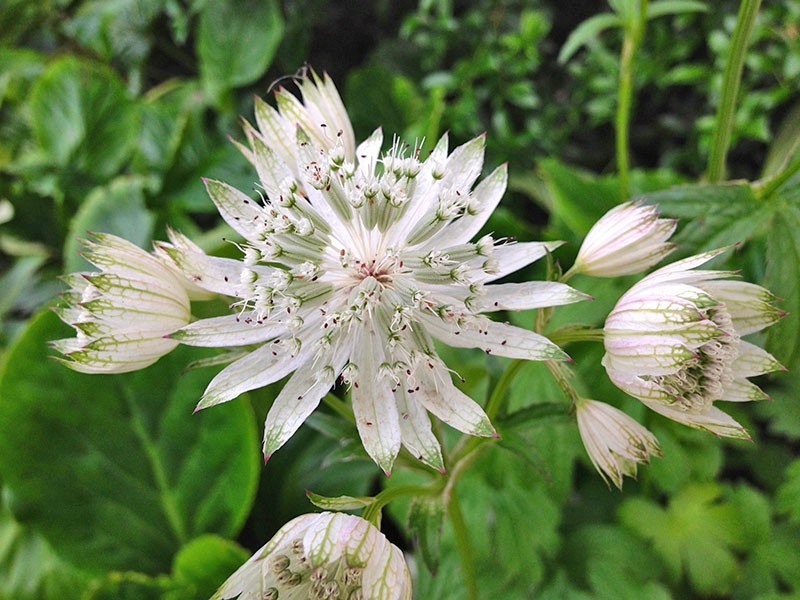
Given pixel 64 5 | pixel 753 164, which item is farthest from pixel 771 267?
pixel 64 5

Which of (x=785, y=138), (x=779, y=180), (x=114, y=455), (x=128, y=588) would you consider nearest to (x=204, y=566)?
(x=128, y=588)

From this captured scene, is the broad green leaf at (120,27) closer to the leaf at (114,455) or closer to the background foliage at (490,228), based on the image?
the background foliage at (490,228)

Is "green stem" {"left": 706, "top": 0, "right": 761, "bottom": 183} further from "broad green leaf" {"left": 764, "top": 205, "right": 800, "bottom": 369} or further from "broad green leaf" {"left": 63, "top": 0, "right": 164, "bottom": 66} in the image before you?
"broad green leaf" {"left": 63, "top": 0, "right": 164, "bottom": 66}

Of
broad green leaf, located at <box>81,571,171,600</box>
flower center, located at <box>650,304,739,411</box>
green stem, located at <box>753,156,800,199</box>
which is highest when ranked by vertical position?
green stem, located at <box>753,156,800,199</box>

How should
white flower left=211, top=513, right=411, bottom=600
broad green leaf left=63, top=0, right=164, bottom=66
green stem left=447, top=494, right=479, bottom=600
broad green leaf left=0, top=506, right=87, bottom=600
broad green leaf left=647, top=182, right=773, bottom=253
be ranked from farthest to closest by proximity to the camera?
broad green leaf left=63, top=0, right=164, bottom=66, broad green leaf left=0, top=506, right=87, bottom=600, broad green leaf left=647, top=182, right=773, bottom=253, green stem left=447, top=494, right=479, bottom=600, white flower left=211, top=513, right=411, bottom=600

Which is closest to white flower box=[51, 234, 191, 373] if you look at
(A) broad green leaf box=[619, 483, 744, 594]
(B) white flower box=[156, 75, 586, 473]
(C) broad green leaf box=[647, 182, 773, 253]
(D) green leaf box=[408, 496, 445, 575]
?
(B) white flower box=[156, 75, 586, 473]

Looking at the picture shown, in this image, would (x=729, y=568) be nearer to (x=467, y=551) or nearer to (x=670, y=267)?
(x=467, y=551)

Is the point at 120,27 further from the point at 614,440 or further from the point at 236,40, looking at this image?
the point at 614,440

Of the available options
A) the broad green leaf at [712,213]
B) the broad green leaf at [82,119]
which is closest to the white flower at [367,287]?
the broad green leaf at [712,213]
